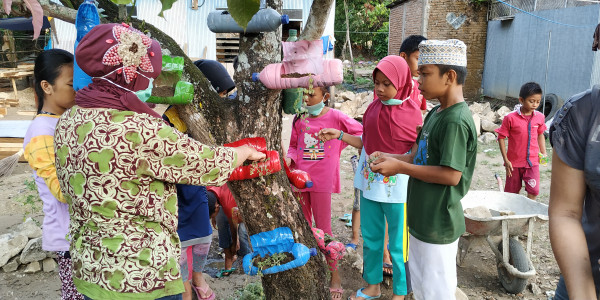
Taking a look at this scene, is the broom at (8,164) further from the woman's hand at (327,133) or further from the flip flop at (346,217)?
the woman's hand at (327,133)

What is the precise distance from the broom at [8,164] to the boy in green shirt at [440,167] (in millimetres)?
6405

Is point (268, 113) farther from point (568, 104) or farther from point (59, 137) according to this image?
point (568, 104)

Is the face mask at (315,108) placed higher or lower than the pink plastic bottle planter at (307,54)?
lower

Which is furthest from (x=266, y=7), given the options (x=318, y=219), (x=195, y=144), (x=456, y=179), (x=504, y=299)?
(x=504, y=299)

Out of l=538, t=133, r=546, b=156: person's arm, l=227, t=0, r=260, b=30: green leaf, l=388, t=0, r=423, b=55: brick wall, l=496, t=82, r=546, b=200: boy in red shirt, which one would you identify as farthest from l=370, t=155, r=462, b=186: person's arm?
l=388, t=0, r=423, b=55: brick wall

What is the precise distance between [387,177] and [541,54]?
10561 mm

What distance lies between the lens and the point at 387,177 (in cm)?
303

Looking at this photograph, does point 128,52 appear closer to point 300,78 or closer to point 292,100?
point 300,78

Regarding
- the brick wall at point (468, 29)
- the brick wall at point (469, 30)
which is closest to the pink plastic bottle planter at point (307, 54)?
the brick wall at point (468, 29)

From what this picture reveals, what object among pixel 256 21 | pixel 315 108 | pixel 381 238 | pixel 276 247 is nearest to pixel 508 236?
pixel 381 238

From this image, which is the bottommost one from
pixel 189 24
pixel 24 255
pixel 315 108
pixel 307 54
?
pixel 24 255

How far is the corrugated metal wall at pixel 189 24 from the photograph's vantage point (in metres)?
12.8

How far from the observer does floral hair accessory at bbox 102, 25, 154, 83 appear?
159cm

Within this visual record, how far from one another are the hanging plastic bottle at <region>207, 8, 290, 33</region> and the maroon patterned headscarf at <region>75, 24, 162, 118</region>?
569mm
